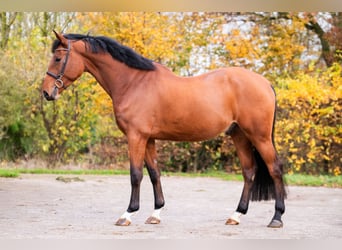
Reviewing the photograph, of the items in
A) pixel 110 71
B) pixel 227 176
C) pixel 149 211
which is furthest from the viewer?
pixel 227 176

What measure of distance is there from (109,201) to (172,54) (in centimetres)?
649

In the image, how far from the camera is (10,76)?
14883mm

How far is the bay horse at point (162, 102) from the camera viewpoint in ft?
21.8

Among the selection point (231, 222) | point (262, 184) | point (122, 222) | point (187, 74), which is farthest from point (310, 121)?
point (122, 222)

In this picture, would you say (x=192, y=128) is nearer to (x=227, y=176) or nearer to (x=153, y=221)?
(x=153, y=221)

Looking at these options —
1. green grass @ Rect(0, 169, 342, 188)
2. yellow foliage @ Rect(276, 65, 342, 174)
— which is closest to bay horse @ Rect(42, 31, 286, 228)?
green grass @ Rect(0, 169, 342, 188)

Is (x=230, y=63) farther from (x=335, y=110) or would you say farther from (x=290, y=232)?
(x=290, y=232)

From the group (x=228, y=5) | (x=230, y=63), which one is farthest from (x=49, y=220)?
(x=230, y=63)

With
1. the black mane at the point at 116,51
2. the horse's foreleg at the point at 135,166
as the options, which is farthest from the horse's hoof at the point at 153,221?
the black mane at the point at 116,51

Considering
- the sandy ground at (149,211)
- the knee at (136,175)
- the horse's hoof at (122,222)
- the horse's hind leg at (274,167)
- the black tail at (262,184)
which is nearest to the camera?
the sandy ground at (149,211)

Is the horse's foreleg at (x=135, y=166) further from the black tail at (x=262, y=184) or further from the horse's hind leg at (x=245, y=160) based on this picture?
the black tail at (x=262, y=184)

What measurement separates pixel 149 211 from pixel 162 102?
1949 mm

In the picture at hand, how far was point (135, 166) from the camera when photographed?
6602 millimetres

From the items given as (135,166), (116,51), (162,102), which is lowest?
(135,166)
